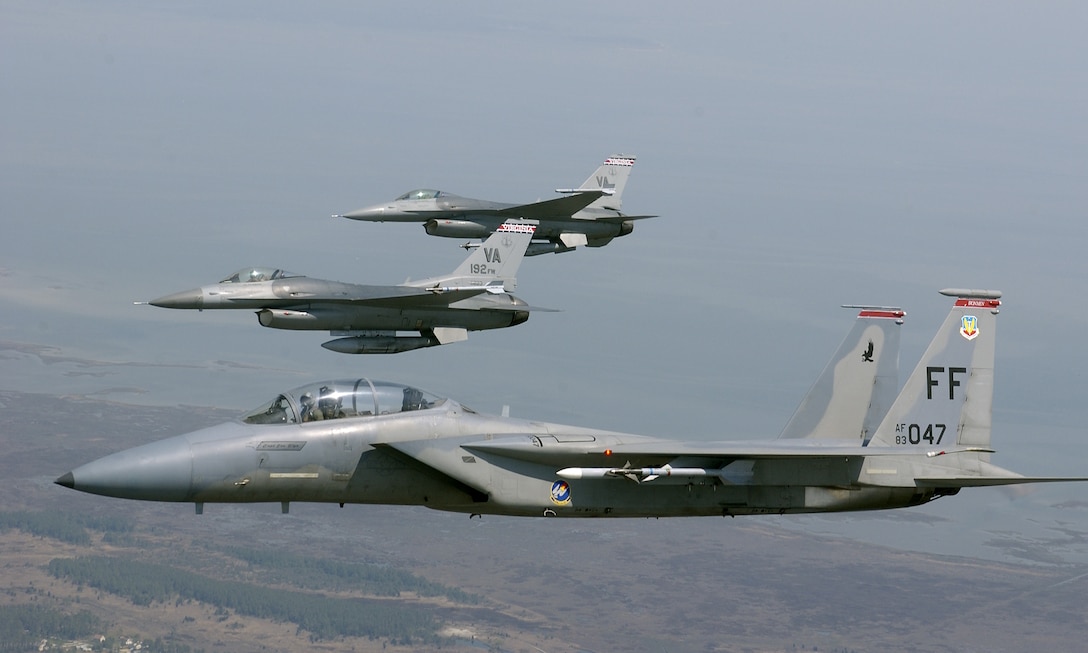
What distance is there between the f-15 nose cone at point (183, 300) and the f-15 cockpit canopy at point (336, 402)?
65.7ft

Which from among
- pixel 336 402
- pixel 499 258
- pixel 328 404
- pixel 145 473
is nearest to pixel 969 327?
pixel 336 402

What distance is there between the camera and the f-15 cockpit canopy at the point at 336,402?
71.4ft

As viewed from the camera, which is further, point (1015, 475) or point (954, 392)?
point (954, 392)

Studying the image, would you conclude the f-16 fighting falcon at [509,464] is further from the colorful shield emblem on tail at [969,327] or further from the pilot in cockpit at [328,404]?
the colorful shield emblem on tail at [969,327]

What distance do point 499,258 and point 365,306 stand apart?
9.56 meters

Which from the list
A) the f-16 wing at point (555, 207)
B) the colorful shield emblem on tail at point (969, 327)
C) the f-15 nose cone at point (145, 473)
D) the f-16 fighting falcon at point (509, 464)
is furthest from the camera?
the f-16 wing at point (555, 207)

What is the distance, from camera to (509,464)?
22.8m

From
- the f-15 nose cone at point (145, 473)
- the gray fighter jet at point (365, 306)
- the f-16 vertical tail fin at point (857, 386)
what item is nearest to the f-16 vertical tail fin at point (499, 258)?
the gray fighter jet at point (365, 306)

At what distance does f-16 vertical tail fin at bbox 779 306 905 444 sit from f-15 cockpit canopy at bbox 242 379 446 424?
8205mm

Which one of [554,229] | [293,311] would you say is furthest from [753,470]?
[554,229]

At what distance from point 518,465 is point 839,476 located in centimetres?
578

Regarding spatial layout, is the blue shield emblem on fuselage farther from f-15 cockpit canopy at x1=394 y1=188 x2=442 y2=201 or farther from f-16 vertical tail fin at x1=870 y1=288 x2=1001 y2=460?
f-15 cockpit canopy at x1=394 y1=188 x2=442 y2=201

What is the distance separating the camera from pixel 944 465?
25.8 meters

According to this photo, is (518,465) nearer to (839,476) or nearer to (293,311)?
(839,476)
